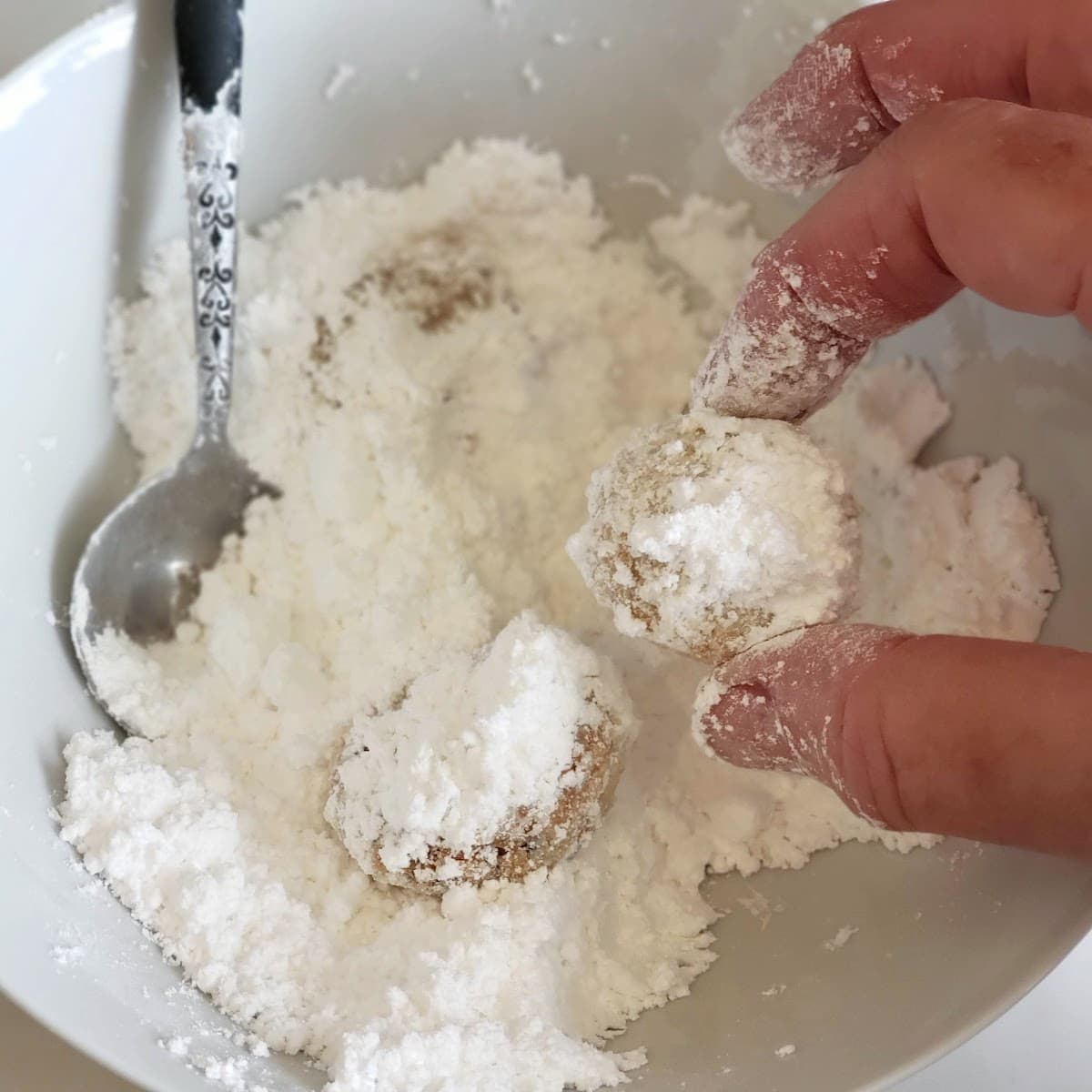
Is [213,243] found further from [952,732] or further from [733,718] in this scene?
[952,732]

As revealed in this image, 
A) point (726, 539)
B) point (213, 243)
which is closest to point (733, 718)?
point (726, 539)

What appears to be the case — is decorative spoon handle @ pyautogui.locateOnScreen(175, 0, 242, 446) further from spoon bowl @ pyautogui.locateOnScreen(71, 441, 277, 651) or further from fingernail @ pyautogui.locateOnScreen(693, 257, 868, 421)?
fingernail @ pyautogui.locateOnScreen(693, 257, 868, 421)

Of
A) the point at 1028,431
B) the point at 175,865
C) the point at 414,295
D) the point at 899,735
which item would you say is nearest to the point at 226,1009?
the point at 175,865

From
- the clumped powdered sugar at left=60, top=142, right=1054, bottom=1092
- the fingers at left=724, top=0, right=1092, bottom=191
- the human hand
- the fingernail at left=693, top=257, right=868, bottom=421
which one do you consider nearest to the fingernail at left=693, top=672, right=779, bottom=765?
the human hand

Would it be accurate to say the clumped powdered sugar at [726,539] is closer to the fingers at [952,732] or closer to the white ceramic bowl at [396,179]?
the fingers at [952,732]

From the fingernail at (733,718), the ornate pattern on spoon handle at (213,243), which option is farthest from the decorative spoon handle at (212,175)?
the fingernail at (733,718)

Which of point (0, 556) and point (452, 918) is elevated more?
point (0, 556)

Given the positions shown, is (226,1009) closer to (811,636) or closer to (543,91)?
(811,636)
